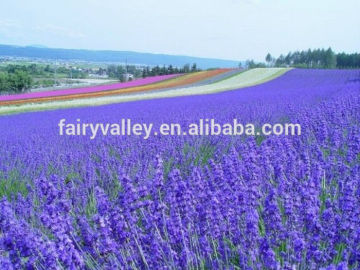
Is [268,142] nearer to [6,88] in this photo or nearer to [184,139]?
[184,139]

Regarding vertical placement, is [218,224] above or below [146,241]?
above

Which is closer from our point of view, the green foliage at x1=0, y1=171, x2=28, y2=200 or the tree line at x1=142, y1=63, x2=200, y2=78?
the green foliage at x1=0, y1=171, x2=28, y2=200

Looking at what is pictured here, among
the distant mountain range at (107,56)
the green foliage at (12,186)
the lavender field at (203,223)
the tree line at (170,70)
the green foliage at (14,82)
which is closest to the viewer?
the lavender field at (203,223)

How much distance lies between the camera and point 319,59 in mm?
52281

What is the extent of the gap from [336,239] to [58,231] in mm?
1278

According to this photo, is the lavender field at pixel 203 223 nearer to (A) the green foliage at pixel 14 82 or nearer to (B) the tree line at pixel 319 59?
(A) the green foliage at pixel 14 82

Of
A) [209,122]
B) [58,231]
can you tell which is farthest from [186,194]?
[209,122]

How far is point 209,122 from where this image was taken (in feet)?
21.6

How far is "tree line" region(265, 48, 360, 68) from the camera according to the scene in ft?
156

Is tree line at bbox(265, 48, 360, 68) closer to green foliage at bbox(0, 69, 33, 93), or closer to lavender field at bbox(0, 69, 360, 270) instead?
green foliage at bbox(0, 69, 33, 93)

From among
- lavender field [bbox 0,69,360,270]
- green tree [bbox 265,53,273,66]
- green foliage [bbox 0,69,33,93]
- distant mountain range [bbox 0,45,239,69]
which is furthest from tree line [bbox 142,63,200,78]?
distant mountain range [bbox 0,45,239,69]

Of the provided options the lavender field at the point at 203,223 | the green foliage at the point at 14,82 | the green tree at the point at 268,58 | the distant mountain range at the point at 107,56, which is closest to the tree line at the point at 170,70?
the green foliage at the point at 14,82

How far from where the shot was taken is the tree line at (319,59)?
47.7m

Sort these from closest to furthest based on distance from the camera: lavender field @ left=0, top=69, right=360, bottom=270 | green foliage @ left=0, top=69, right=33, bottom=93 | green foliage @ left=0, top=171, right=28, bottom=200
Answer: lavender field @ left=0, top=69, right=360, bottom=270, green foliage @ left=0, top=171, right=28, bottom=200, green foliage @ left=0, top=69, right=33, bottom=93
